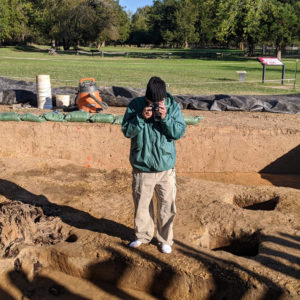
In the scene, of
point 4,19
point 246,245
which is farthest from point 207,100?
point 4,19

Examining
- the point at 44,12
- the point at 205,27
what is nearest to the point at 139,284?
the point at 44,12

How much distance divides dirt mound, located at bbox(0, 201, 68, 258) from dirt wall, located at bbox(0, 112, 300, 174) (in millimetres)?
3688

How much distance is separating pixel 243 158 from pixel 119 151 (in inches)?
110

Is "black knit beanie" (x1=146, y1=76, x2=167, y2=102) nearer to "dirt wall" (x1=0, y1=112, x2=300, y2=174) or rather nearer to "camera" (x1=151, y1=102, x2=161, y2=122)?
"camera" (x1=151, y1=102, x2=161, y2=122)

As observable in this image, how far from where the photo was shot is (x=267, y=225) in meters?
5.44

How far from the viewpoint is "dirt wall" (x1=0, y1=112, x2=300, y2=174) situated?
9258mm

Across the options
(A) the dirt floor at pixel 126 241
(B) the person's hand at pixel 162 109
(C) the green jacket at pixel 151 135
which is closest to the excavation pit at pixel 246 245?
(A) the dirt floor at pixel 126 241

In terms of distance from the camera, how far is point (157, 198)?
4.39 meters

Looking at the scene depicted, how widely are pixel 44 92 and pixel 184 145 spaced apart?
174 inches

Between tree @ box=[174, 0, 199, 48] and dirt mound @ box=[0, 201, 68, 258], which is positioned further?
tree @ box=[174, 0, 199, 48]

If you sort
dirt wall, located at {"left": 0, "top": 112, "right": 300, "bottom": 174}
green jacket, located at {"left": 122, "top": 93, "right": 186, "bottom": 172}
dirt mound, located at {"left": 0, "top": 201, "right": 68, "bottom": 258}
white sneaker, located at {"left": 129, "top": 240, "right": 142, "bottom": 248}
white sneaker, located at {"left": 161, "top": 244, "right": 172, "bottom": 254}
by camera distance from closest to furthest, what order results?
1. green jacket, located at {"left": 122, "top": 93, "right": 186, "bottom": 172}
2. white sneaker, located at {"left": 161, "top": 244, "right": 172, "bottom": 254}
3. white sneaker, located at {"left": 129, "top": 240, "right": 142, "bottom": 248}
4. dirt mound, located at {"left": 0, "top": 201, "right": 68, "bottom": 258}
5. dirt wall, located at {"left": 0, "top": 112, "right": 300, "bottom": 174}

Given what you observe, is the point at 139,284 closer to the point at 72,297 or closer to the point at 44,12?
the point at 72,297

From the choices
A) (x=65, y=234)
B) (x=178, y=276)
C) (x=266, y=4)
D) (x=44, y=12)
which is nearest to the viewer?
(x=178, y=276)

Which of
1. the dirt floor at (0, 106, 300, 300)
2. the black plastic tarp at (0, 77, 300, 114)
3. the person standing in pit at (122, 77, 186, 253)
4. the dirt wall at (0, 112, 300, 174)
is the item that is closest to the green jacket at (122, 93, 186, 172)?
the person standing in pit at (122, 77, 186, 253)
